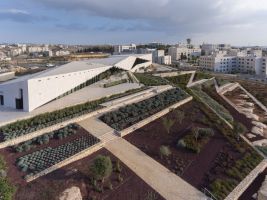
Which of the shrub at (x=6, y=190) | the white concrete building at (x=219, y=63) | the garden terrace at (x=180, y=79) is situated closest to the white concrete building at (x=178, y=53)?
the white concrete building at (x=219, y=63)

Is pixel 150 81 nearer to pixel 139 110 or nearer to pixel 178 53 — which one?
pixel 139 110

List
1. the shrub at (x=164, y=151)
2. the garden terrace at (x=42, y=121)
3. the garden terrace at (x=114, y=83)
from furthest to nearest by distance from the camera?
1. the garden terrace at (x=114, y=83)
2. the garden terrace at (x=42, y=121)
3. the shrub at (x=164, y=151)

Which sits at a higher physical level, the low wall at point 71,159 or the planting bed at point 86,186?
the low wall at point 71,159

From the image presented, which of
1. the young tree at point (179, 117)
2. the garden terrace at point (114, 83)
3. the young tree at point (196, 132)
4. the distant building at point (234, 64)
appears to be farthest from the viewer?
the distant building at point (234, 64)

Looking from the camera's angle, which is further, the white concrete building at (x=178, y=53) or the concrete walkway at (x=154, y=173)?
the white concrete building at (x=178, y=53)

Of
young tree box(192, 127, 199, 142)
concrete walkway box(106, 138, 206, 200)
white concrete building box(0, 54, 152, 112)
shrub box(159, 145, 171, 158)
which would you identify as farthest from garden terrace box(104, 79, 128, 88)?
shrub box(159, 145, 171, 158)

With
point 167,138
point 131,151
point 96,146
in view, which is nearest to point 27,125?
point 96,146

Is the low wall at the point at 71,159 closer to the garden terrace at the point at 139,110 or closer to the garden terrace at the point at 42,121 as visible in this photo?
the garden terrace at the point at 139,110

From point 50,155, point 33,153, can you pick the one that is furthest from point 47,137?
point 50,155
